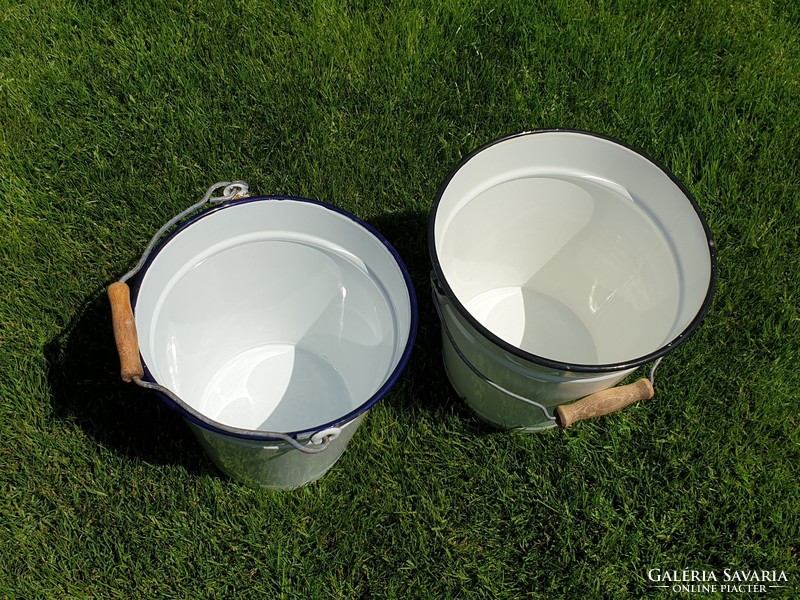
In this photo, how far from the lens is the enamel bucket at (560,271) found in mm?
1574

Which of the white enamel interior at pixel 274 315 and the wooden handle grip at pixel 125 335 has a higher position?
the wooden handle grip at pixel 125 335

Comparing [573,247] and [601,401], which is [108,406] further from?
[573,247]

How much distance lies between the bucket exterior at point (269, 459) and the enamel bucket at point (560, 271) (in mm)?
394

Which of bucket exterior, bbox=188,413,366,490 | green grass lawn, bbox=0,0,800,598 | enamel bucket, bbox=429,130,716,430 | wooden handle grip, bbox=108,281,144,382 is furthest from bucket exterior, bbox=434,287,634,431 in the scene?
wooden handle grip, bbox=108,281,144,382

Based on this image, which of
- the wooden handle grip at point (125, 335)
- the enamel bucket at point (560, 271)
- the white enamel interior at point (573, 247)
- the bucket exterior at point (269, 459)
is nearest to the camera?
the wooden handle grip at point (125, 335)

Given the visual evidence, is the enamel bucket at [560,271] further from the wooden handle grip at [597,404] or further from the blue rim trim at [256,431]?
the blue rim trim at [256,431]

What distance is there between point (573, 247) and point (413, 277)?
499 millimetres

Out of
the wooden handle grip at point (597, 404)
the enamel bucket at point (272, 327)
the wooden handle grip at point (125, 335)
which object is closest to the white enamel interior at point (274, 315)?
the enamel bucket at point (272, 327)

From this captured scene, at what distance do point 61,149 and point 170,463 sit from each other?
1.10 meters

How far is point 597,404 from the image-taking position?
4.99 feet

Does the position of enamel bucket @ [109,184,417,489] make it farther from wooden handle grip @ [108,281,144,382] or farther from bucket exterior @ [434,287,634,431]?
bucket exterior @ [434,287,634,431]

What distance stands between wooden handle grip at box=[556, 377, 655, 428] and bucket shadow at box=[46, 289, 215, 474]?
94 cm

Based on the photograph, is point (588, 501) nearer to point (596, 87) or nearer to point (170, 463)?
point (170, 463)

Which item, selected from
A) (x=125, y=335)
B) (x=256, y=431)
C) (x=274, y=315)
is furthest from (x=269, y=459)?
(x=274, y=315)
